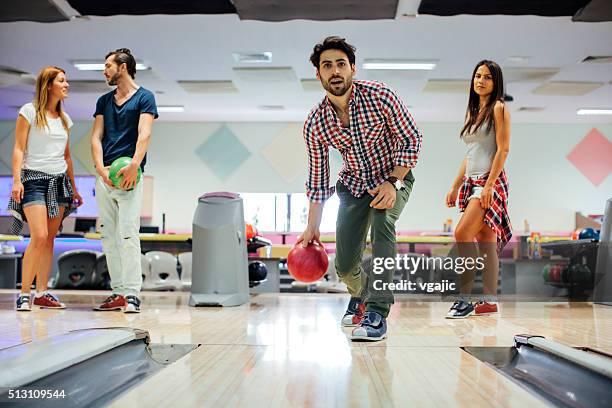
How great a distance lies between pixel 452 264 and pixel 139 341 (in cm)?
166

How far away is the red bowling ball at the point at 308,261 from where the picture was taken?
220cm

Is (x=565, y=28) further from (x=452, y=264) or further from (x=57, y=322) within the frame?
(x=57, y=322)

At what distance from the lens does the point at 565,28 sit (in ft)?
17.1

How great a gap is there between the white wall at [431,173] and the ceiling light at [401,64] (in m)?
2.80

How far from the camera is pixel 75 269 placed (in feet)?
15.4

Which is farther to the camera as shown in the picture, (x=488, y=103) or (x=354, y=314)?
(x=488, y=103)

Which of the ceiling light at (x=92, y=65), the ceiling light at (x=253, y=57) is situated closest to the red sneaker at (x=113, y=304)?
the ceiling light at (x=253, y=57)

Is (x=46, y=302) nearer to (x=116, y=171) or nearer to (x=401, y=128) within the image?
(x=116, y=171)

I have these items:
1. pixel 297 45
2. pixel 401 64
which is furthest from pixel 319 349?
pixel 401 64

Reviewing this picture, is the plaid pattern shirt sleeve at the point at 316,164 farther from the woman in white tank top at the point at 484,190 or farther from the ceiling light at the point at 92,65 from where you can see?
the ceiling light at the point at 92,65

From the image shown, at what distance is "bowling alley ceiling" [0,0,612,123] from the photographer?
4840 millimetres

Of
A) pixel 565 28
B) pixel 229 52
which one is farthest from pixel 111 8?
pixel 565 28

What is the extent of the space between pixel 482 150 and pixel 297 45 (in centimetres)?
347

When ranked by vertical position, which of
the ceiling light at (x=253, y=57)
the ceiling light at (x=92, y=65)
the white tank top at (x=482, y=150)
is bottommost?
the white tank top at (x=482, y=150)
